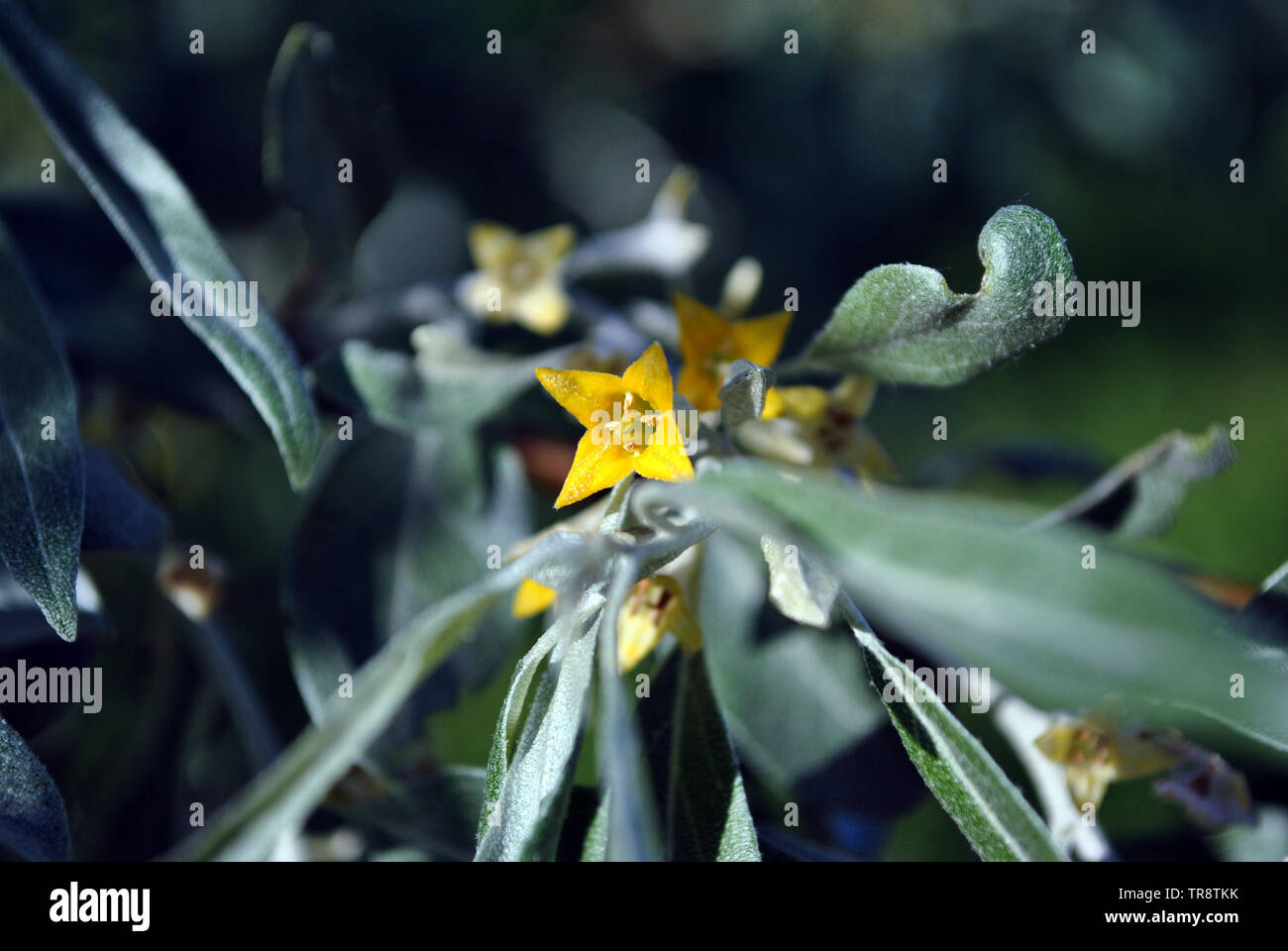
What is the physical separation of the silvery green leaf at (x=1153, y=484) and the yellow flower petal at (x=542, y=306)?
2.14ft

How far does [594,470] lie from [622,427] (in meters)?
0.04

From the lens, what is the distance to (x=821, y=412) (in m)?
1.09

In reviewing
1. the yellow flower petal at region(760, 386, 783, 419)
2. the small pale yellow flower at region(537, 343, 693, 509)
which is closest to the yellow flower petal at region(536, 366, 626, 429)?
the small pale yellow flower at region(537, 343, 693, 509)

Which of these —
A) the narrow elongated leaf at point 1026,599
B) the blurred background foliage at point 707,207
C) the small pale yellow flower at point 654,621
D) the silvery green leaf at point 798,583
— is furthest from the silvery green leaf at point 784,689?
the narrow elongated leaf at point 1026,599

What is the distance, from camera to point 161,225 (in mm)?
976

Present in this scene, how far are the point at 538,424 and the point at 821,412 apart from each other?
49cm

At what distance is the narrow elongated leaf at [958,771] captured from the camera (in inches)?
30.3

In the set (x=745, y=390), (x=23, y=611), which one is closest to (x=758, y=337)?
(x=745, y=390)

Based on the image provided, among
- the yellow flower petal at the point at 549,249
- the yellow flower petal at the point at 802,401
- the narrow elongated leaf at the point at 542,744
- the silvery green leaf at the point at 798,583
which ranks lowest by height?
the narrow elongated leaf at the point at 542,744

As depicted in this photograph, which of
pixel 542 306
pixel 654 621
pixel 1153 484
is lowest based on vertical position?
pixel 654 621

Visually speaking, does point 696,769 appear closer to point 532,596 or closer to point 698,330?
point 532,596

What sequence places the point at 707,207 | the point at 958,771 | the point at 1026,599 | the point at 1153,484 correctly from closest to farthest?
the point at 1026,599, the point at 958,771, the point at 1153,484, the point at 707,207

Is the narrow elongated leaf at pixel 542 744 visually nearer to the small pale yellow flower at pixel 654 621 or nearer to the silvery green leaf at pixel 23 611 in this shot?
the small pale yellow flower at pixel 654 621
